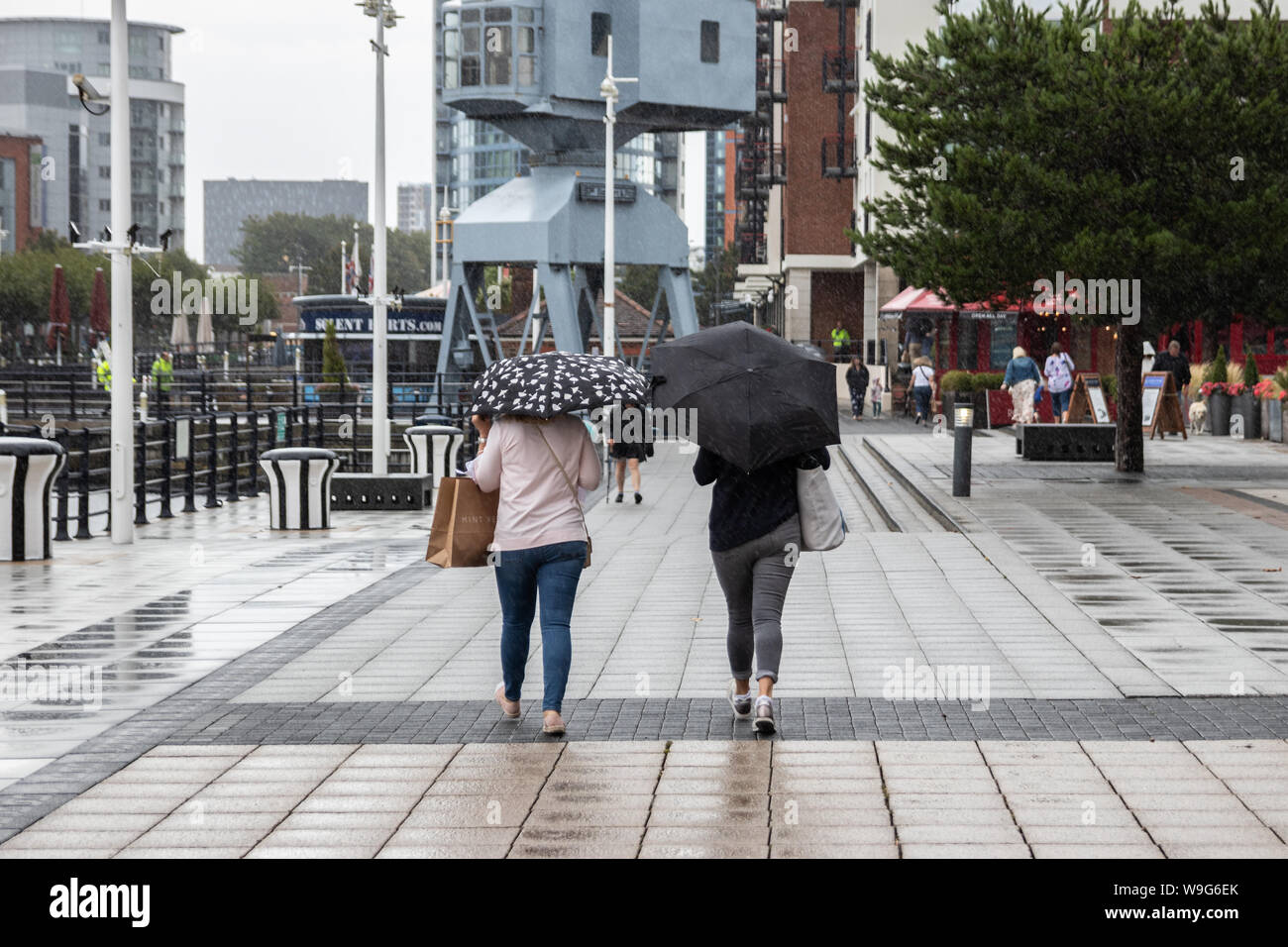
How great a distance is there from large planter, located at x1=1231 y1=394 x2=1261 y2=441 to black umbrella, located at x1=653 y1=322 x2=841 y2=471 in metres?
25.5

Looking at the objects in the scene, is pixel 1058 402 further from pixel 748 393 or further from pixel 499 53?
pixel 748 393

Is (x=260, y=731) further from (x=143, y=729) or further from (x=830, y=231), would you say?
(x=830, y=231)

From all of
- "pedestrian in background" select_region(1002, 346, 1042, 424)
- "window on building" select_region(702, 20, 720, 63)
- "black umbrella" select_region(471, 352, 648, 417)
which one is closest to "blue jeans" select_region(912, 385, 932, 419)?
"pedestrian in background" select_region(1002, 346, 1042, 424)

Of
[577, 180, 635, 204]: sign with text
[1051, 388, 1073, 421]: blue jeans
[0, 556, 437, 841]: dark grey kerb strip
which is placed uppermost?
[577, 180, 635, 204]: sign with text

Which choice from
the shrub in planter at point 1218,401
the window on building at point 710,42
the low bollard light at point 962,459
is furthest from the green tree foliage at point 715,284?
the low bollard light at point 962,459

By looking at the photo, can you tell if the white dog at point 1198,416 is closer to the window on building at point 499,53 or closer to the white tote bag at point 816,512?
the window on building at point 499,53

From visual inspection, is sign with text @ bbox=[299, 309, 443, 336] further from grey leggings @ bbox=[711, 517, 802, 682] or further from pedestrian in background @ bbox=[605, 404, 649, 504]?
grey leggings @ bbox=[711, 517, 802, 682]

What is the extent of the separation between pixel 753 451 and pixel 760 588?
2.30ft

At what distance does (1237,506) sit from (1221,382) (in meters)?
15.4

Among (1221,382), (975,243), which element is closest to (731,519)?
(975,243)

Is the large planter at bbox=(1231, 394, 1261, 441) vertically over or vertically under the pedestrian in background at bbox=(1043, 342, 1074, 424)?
under

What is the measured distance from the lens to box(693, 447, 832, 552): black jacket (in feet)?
24.9

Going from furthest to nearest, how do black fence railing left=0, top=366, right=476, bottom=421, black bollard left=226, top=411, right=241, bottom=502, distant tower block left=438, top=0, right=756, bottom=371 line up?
distant tower block left=438, top=0, right=756, bottom=371
black fence railing left=0, top=366, right=476, bottom=421
black bollard left=226, top=411, right=241, bottom=502

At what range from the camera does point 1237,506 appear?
18.2 m
